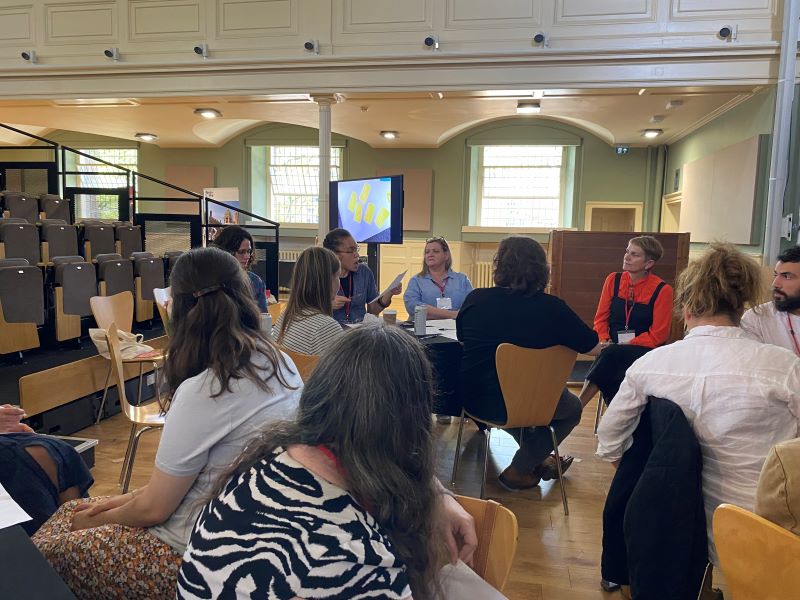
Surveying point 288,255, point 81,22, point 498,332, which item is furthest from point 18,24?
point 498,332

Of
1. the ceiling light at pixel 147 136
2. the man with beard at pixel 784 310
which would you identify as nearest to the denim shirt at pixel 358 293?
the man with beard at pixel 784 310

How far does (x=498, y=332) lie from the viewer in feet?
9.25

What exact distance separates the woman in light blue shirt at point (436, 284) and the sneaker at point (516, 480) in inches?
52.7

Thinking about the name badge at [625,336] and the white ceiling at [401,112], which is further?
the white ceiling at [401,112]

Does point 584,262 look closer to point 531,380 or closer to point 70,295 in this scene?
point 531,380

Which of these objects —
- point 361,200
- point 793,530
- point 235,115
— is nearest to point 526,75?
point 361,200

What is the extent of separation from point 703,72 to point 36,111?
8582mm

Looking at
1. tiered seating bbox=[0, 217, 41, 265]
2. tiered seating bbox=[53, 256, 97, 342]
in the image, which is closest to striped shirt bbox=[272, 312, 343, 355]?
tiered seating bbox=[53, 256, 97, 342]

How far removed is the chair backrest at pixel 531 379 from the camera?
263 cm

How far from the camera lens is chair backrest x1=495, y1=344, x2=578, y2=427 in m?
2.63

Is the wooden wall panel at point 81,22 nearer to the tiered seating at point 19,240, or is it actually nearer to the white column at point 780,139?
the tiered seating at point 19,240

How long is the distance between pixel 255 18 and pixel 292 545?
249 inches

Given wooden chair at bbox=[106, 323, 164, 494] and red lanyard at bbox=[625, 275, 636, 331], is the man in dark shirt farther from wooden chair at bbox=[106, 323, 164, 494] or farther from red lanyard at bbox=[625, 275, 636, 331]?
wooden chair at bbox=[106, 323, 164, 494]

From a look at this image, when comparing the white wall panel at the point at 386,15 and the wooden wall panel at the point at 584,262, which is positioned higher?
the white wall panel at the point at 386,15
